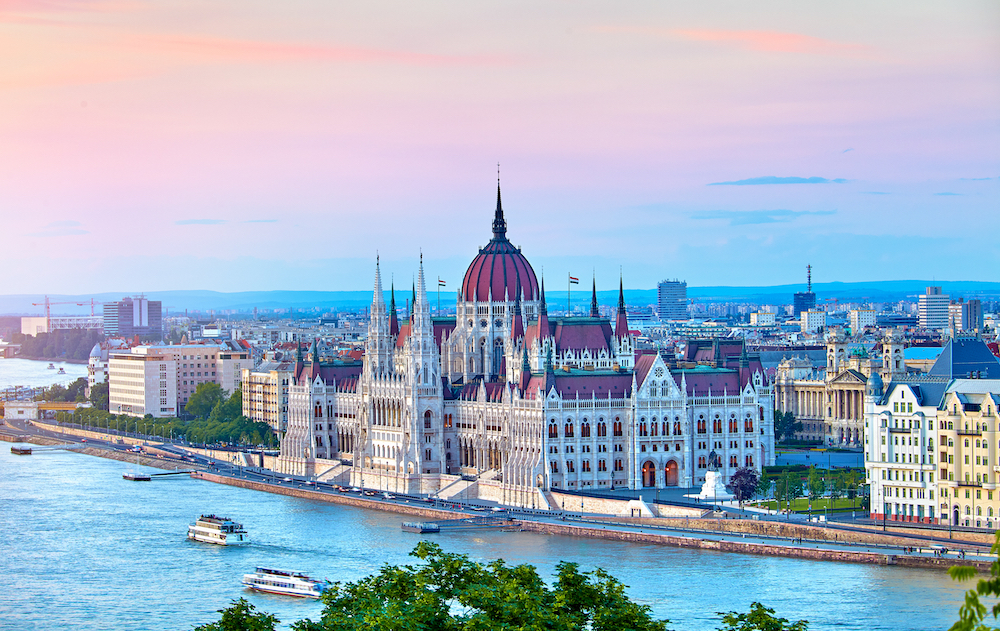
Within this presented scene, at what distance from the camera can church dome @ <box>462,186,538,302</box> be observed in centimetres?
11506

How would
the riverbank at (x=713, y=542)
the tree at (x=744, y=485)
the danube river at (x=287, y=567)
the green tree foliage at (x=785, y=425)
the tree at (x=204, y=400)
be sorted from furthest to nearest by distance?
the tree at (x=204, y=400)
the green tree foliage at (x=785, y=425)
the tree at (x=744, y=485)
the riverbank at (x=713, y=542)
the danube river at (x=287, y=567)

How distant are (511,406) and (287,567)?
78.7 ft

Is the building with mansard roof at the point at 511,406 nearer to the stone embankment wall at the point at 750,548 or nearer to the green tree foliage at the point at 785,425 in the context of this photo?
the stone embankment wall at the point at 750,548

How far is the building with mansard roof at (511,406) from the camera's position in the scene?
3971 inches

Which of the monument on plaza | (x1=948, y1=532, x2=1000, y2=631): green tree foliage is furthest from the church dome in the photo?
(x1=948, y1=532, x2=1000, y2=631): green tree foliage

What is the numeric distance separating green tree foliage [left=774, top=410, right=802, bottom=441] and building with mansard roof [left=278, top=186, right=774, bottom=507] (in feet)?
67.4

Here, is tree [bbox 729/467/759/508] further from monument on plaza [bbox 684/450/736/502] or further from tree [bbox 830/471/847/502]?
tree [bbox 830/471/847/502]

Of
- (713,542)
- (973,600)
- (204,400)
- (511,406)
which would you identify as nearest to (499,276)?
(511,406)

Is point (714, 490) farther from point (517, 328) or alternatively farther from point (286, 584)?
point (286, 584)

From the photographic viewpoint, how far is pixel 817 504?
91500 mm

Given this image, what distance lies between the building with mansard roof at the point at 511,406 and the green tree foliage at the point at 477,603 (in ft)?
159

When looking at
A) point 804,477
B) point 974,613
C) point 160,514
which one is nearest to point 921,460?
point 804,477

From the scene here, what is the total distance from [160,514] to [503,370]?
78.2 feet

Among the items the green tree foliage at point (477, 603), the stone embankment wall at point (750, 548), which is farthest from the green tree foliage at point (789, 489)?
the green tree foliage at point (477, 603)
